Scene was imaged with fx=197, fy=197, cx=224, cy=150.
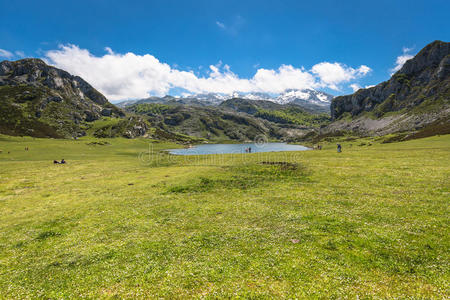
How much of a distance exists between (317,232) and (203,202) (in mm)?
14335

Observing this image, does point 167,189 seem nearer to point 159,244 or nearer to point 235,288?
point 159,244

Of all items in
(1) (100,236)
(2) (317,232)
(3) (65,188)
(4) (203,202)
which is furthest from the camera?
(3) (65,188)

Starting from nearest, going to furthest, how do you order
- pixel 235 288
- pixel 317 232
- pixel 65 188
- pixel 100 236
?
pixel 235 288 → pixel 317 232 → pixel 100 236 → pixel 65 188

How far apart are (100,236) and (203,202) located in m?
11.7

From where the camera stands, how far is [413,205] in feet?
61.8

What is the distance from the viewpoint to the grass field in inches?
432

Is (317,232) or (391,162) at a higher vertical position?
(391,162)

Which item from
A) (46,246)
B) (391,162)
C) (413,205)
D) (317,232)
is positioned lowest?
(46,246)

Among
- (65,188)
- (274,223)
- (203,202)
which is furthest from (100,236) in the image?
(65,188)

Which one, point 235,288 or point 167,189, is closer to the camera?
point 235,288

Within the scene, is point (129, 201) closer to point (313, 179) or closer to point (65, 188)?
point (65, 188)

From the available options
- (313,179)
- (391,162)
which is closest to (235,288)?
(313,179)

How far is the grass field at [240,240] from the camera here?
11.0 metres

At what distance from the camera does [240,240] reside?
52.1 feet
